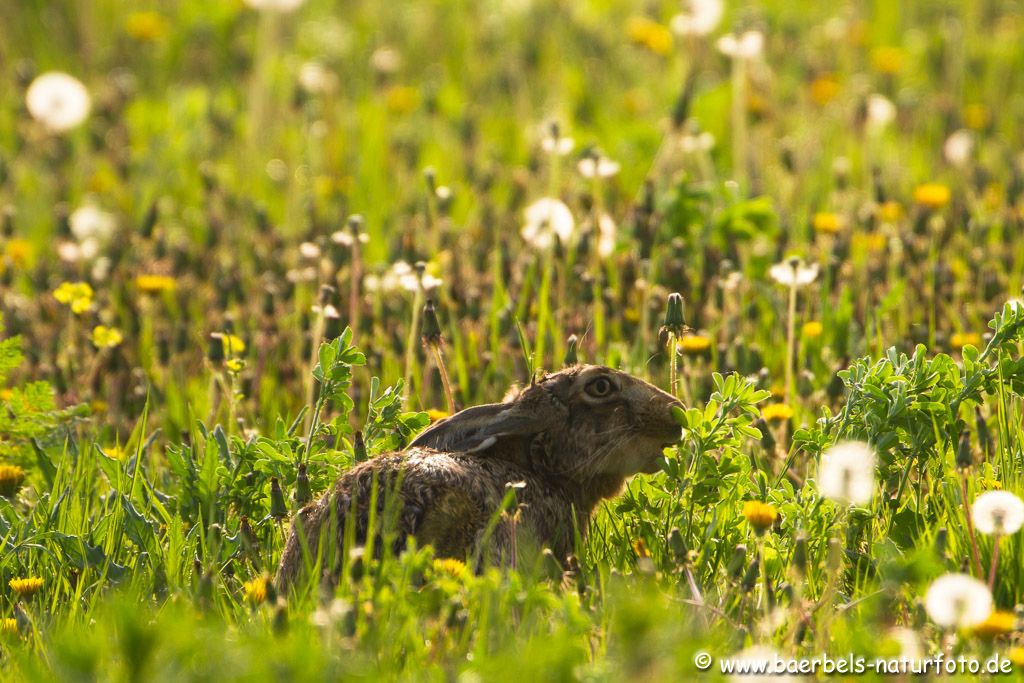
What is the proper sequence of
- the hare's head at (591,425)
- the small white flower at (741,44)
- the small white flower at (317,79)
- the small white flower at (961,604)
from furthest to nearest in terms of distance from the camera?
the small white flower at (317,79)
the small white flower at (741,44)
the hare's head at (591,425)
the small white flower at (961,604)

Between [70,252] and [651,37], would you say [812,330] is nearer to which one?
[70,252]

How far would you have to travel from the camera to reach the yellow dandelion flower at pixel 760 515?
367cm

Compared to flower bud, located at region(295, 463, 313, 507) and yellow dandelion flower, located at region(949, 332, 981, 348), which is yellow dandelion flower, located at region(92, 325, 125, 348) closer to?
flower bud, located at region(295, 463, 313, 507)

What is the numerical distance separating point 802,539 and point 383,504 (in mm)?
1059

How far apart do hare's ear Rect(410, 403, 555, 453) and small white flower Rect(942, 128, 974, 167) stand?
5293 mm

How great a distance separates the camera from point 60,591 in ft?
13.3

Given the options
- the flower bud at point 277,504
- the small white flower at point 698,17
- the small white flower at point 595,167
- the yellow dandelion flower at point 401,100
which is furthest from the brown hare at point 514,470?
the yellow dandelion flower at point 401,100

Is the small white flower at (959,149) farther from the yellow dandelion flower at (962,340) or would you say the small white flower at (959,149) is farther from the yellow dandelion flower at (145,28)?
the yellow dandelion flower at (145,28)

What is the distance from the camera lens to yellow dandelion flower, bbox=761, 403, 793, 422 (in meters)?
4.89

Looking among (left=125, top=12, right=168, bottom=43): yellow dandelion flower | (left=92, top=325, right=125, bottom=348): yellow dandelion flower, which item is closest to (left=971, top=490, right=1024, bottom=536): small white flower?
(left=92, top=325, right=125, bottom=348): yellow dandelion flower

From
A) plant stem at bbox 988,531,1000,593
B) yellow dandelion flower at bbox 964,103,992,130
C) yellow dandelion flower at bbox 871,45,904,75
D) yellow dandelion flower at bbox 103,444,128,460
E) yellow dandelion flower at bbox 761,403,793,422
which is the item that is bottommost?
plant stem at bbox 988,531,1000,593

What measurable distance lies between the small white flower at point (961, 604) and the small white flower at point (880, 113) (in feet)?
16.6

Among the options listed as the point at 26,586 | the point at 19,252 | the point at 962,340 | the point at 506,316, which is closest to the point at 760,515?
the point at 26,586

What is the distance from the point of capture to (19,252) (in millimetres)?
7406
